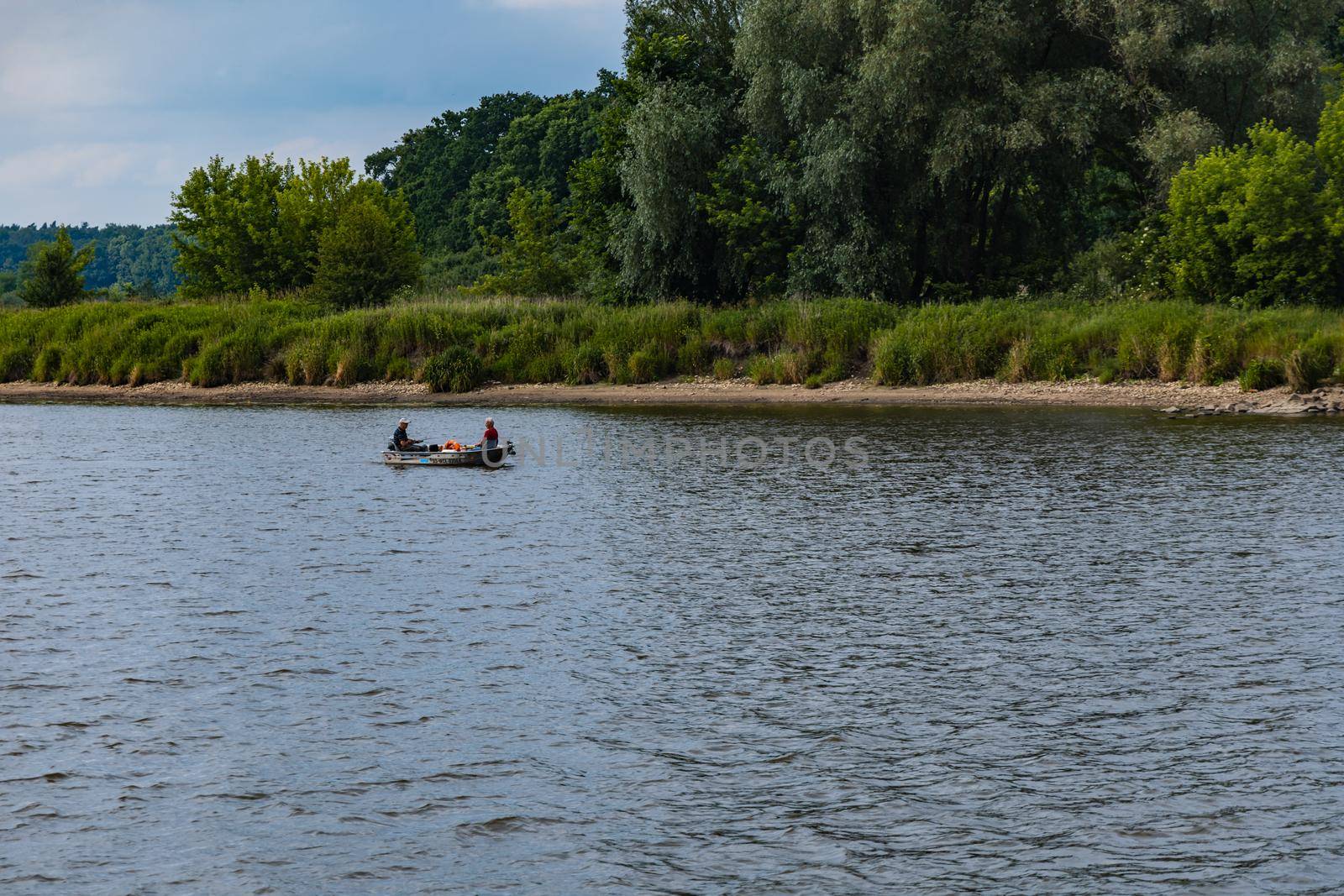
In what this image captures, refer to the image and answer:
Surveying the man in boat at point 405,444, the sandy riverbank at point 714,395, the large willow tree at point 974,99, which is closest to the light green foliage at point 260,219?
the sandy riverbank at point 714,395

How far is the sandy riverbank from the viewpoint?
40938 millimetres

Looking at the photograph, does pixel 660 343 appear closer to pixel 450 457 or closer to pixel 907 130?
pixel 907 130

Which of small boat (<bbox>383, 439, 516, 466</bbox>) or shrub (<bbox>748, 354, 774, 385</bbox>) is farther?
shrub (<bbox>748, 354, 774, 385</bbox>)

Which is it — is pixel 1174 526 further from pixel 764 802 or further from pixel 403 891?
pixel 403 891

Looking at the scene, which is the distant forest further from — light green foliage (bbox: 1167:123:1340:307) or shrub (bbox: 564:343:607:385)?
shrub (bbox: 564:343:607:385)

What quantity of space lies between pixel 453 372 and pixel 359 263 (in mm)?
14279

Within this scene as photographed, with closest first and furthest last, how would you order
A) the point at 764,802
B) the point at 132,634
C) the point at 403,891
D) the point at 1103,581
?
the point at 403,891
the point at 764,802
the point at 132,634
the point at 1103,581

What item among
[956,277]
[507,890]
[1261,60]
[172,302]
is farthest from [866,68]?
[507,890]

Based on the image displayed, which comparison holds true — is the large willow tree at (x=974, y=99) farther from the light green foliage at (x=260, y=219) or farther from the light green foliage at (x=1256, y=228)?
the light green foliage at (x=260, y=219)

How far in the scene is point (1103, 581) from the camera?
1881 cm

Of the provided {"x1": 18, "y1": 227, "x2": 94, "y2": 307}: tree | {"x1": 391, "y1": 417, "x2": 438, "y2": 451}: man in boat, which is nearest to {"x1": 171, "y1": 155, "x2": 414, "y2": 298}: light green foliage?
{"x1": 18, "y1": 227, "x2": 94, "y2": 307}: tree

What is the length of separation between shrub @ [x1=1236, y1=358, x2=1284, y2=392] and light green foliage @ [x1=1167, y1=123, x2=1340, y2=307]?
4077 millimetres

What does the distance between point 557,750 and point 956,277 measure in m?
46.2

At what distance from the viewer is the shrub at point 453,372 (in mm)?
52750
